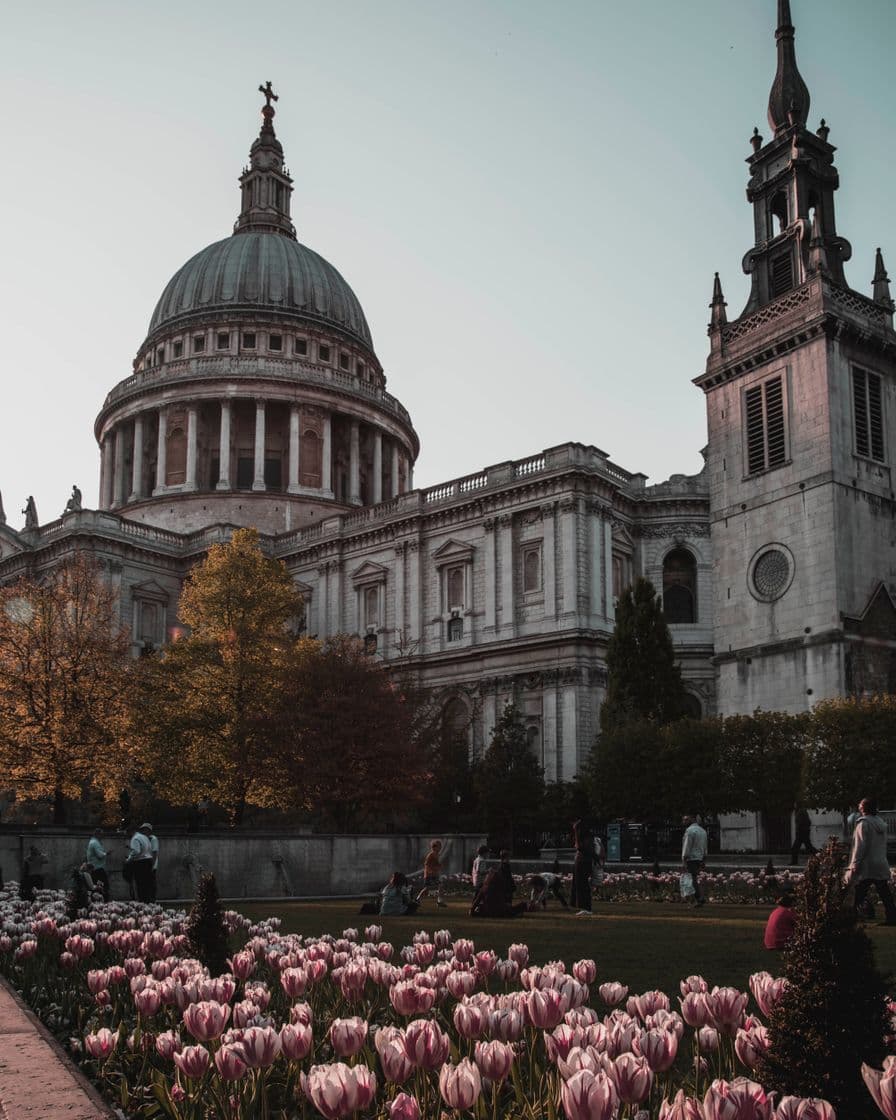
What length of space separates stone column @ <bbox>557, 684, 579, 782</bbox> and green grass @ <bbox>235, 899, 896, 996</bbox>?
31.5m

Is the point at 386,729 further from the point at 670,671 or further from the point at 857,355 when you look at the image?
the point at 857,355

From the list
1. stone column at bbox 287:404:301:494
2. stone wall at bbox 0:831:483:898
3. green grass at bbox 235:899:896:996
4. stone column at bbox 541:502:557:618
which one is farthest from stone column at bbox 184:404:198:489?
green grass at bbox 235:899:896:996

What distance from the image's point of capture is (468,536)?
65125 mm

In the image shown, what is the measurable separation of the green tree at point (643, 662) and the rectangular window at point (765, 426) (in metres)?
7.25

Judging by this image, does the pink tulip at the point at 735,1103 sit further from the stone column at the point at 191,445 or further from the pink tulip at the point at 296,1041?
the stone column at the point at 191,445

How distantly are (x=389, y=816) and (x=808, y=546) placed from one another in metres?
21.5

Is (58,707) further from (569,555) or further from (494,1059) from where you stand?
(494,1059)

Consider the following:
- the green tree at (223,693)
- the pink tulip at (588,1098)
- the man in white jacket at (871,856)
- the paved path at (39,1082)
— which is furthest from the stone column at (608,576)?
the pink tulip at (588,1098)

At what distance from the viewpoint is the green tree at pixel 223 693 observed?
44.4m

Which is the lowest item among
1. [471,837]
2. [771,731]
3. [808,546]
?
[471,837]

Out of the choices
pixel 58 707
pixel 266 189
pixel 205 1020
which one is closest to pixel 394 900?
pixel 205 1020

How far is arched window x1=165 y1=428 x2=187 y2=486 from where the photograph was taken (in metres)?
86.7

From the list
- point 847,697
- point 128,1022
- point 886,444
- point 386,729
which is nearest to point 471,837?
point 386,729

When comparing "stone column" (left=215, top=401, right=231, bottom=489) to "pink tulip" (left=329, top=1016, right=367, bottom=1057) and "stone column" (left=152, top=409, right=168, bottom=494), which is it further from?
"pink tulip" (left=329, top=1016, right=367, bottom=1057)
